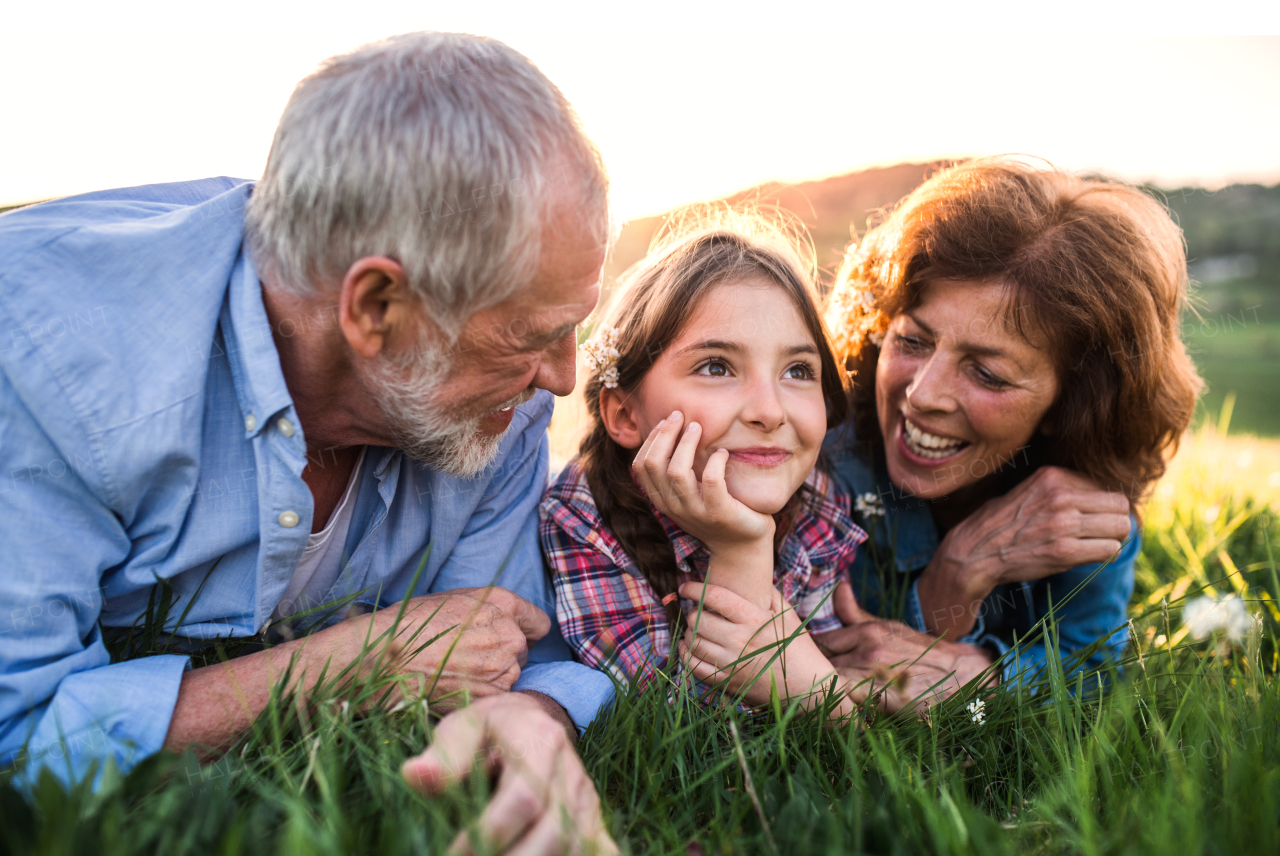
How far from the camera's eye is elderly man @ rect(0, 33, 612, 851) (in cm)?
196

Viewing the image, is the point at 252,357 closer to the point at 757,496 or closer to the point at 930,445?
the point at 757,496

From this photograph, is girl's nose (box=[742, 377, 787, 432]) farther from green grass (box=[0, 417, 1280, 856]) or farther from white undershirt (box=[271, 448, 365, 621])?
white undershirt (box=[271, 448, 365, 621])

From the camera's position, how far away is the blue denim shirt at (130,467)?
194 cm

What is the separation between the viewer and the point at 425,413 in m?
2.42

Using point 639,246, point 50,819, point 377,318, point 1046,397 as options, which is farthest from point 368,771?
point 639,246

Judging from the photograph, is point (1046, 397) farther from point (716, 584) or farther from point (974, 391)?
point (716, 584)

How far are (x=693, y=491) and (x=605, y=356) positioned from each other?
25.1 inches

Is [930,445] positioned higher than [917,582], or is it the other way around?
[930,445]

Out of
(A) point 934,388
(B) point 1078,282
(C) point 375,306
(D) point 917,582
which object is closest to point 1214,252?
(B) point 1078,282

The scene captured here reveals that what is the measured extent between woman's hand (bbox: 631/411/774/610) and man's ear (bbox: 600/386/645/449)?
25cm

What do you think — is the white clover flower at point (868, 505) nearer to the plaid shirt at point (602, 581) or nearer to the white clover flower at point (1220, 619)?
the plaid shirt at point (602, 581)

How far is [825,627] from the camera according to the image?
3.24m

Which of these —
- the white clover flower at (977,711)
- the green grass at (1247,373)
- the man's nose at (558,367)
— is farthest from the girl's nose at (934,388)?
the green grass at (1247,373)

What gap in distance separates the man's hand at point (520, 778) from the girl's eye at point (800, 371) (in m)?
1.52
